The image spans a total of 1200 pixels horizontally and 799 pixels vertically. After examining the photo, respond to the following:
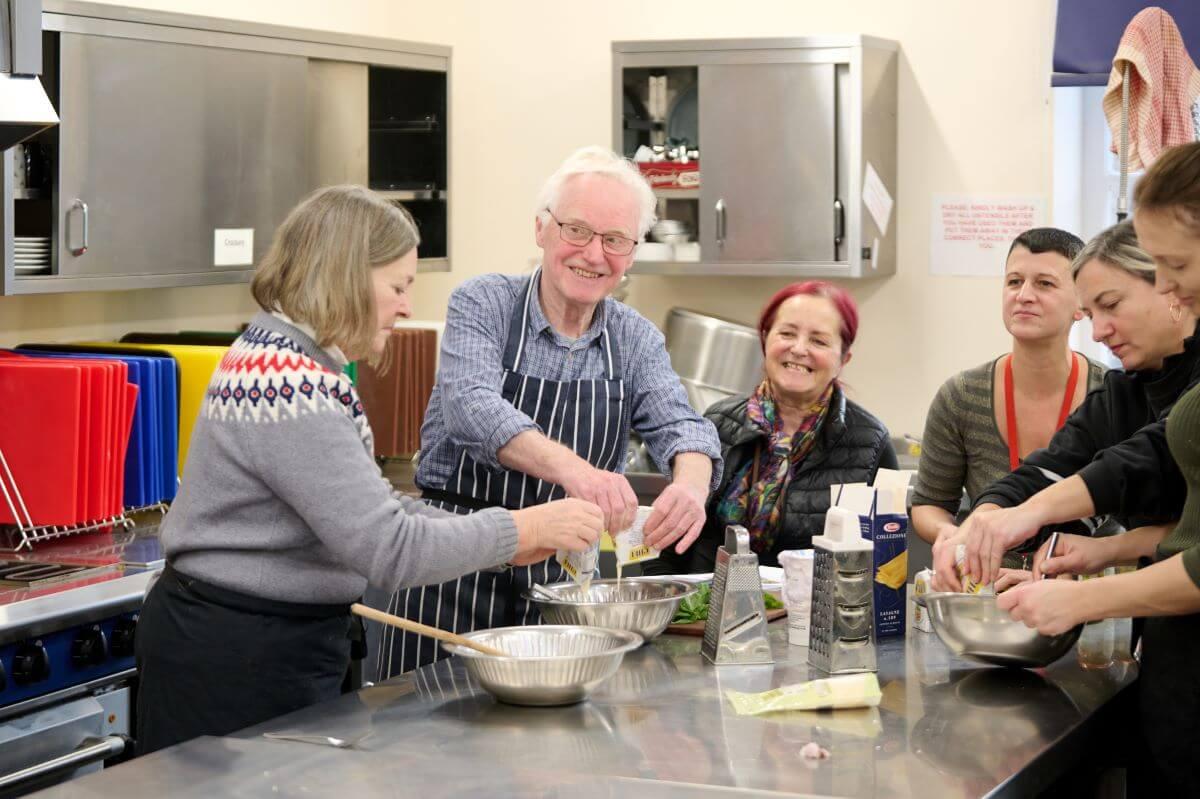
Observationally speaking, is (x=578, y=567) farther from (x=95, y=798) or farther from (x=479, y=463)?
(x=95, y=798)

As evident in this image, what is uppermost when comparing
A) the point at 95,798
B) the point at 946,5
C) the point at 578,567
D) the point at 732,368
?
the point at 946,5

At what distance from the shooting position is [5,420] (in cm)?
313

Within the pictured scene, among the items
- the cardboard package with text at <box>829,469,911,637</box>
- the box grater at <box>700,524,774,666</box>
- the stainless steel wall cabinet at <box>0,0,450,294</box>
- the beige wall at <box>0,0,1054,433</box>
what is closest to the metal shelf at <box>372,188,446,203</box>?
the stainless steel wall cabinet at <box>0,0,450,294</box>

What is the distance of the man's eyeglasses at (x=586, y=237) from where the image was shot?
8.49ft

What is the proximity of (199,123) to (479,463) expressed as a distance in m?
1.53

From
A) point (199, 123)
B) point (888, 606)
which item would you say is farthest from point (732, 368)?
point (888, 606)

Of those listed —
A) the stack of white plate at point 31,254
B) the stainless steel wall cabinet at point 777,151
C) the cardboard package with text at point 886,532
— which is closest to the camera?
the cardboard package with text at point 886,532

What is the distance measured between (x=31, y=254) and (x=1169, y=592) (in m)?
2.50

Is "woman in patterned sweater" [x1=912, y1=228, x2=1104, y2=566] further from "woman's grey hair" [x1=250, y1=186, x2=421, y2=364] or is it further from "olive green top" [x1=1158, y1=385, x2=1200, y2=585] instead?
"woman's grey hair" [x1=250, y1=186, x2=421, y2=364]

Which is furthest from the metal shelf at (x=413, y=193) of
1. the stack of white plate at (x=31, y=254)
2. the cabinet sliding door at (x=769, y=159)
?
the stack of white plate at (x=31, y=254)

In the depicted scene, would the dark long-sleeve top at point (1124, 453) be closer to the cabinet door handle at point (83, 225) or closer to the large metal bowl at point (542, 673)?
the large metal bowl at point (542, 673)

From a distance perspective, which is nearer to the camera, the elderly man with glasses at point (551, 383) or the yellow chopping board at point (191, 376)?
the elderly man with glasses at point (551, 383)

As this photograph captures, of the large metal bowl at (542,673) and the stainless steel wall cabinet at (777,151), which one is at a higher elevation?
the stainless steel wall cabinet at (777,151)

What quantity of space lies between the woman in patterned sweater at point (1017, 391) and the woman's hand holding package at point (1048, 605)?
82 centimetres
